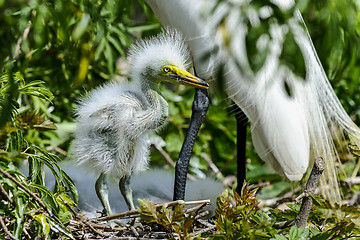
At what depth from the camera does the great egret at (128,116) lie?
154cm

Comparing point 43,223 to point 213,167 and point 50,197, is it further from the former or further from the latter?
point 213,167

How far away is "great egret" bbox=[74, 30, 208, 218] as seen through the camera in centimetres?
154

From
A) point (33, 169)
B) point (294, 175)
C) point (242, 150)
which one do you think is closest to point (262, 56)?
point (33, 169)

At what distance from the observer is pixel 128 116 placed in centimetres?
153

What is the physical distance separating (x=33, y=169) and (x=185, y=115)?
1.38 meters

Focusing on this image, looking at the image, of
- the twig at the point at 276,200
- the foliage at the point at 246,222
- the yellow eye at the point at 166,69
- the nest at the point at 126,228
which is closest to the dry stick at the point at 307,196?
the foliage at the point at 246,222

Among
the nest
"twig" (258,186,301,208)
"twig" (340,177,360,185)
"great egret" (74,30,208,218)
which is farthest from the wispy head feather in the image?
"twig" (340,177,360,185)

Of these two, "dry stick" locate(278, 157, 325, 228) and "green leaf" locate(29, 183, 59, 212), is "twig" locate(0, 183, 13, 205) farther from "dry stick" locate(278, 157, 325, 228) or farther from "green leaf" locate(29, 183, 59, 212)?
"dry stick" locate(278, 157, 325, 228)

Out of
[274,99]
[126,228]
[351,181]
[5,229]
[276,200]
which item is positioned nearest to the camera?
[5,229]

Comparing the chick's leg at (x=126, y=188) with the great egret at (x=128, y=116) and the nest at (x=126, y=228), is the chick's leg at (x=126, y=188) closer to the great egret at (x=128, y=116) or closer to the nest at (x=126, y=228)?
the great egret at (x=128, y=116)

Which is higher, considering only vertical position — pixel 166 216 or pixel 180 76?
pixel 180 76

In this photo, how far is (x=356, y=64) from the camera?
3.40 feet

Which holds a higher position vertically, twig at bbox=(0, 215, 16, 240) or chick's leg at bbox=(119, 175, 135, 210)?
twig at bbox=(0, 215, 16, 240)

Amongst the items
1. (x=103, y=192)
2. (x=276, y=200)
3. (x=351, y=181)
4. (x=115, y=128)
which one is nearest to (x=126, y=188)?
(x=103, y=192)
